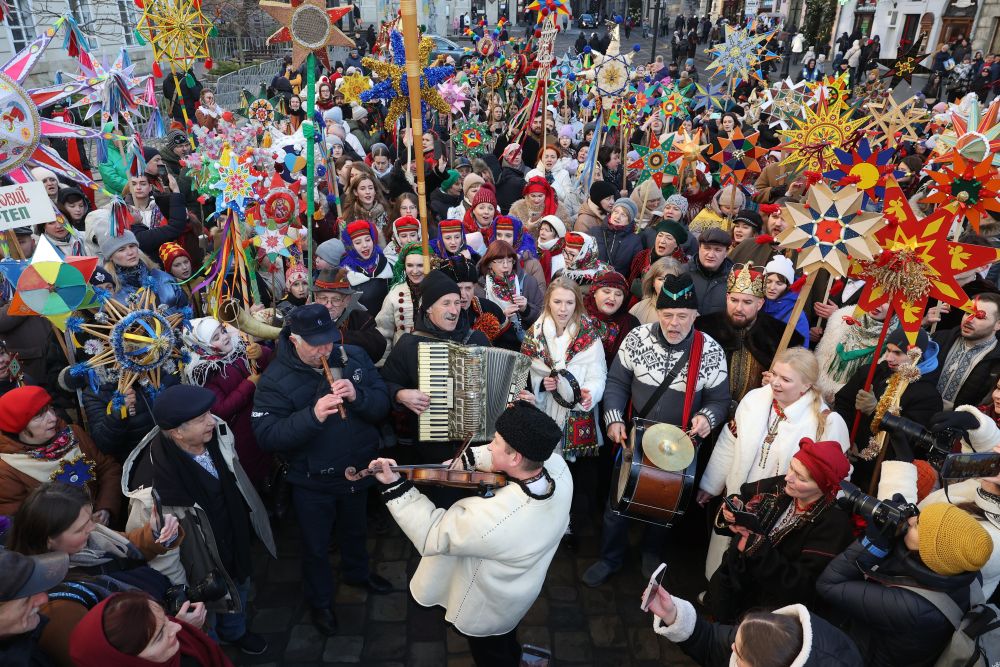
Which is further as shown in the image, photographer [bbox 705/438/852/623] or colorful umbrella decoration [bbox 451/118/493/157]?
colorful umbrella decoration [bbox 451/118/493/157]

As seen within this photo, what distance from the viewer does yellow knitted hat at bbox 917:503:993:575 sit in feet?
7.64

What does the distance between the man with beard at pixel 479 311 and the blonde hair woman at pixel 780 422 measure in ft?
6.50

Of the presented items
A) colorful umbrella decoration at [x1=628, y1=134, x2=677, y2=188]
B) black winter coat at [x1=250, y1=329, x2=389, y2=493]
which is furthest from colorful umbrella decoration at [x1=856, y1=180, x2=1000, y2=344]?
colorful umbrella decoration at [x1=628, y1=134, x2=677, y2=188]

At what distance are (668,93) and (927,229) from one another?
8572 millimetres

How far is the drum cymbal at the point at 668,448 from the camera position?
3.66 m

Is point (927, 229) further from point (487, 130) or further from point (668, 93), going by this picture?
point (487, 130)

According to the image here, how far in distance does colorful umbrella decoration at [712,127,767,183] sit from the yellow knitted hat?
18.4ft

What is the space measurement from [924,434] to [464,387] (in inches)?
105

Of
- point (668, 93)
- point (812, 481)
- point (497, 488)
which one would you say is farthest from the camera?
point (668, 93)

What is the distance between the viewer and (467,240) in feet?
20.9

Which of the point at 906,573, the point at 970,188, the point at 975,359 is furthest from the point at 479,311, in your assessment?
the point at 970,188

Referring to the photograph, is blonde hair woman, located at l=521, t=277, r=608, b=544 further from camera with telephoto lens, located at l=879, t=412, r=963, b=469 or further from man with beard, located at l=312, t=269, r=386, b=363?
camera with telephoto lens, located at l=879, t=412, r=963, b=469

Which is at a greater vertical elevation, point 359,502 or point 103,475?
point 103,475

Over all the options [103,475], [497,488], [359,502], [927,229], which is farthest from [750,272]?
[103,475]
